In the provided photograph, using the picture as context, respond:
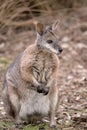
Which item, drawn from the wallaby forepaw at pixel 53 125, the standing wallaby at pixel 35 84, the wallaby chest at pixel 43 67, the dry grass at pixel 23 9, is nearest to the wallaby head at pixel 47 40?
the standing wallaby at pixel 35 84

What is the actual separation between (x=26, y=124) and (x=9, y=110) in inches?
11.5

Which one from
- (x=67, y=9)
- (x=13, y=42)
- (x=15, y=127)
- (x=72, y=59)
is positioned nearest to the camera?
(x=15, y=127)

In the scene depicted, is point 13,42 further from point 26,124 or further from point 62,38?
point 26,124

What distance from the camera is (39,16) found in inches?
442

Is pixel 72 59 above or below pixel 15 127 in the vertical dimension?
below

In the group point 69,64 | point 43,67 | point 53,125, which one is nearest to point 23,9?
point 69,64

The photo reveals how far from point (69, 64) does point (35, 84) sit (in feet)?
11.5

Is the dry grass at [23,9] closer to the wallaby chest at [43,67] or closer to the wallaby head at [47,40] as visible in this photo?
the wallaby head at [47,40]

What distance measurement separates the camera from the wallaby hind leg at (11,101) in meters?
5.66

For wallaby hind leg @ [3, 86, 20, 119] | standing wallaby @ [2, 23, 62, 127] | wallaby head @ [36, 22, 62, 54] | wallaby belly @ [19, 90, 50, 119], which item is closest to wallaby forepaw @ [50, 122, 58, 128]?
standing wallaby @ [2, 23, 62, 127]

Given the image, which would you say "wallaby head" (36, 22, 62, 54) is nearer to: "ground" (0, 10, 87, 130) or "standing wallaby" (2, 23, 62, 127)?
"standing wallaby" (2, 23, 62, 127)

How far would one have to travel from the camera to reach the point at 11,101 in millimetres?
5664

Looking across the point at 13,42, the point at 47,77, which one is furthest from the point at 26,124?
the point at 13,42

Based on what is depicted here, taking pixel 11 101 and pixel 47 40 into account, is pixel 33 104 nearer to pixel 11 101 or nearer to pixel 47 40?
pixel 11 101
